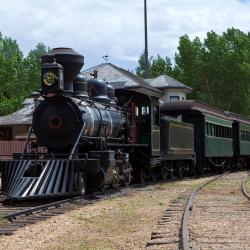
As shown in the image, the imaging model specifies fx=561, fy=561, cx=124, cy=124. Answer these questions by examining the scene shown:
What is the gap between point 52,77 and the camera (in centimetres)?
1347

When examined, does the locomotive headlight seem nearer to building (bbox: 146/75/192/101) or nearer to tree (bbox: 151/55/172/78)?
building (bbox: 146/75/192/101)

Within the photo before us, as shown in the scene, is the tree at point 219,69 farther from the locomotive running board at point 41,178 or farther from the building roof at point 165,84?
the locomotive running board at point 41,178

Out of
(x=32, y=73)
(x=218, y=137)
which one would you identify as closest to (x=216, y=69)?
(x=32, y=73)

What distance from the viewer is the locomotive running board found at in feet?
39.9

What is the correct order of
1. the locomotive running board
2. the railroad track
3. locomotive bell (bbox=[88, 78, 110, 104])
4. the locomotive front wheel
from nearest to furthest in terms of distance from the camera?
the railroad track → the locomotive running board → the locomotive front wheel → locomotive bell (bbox=[88, 78, 110, 104])

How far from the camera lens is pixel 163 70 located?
243 ft

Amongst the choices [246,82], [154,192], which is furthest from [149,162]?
[246,82]

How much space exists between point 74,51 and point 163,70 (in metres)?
60.1

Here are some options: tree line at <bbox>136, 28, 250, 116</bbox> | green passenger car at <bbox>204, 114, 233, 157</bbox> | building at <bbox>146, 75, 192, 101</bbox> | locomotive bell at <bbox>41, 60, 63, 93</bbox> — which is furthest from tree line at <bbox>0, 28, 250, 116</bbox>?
locomotive bell at <bbox>41, 60, 63, 93</bbox>

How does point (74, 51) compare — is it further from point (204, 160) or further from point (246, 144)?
point (246, 144)

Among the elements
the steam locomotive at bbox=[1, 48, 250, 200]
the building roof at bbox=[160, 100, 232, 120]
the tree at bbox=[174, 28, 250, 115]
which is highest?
the tree at bbox=[174, 28, 250, 115]

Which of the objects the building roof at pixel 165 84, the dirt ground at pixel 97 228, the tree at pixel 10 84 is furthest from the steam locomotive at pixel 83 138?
the tree at pixel 10 84

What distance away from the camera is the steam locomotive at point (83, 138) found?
12.6m

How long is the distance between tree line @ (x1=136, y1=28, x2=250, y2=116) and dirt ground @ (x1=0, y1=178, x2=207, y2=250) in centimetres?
5256
